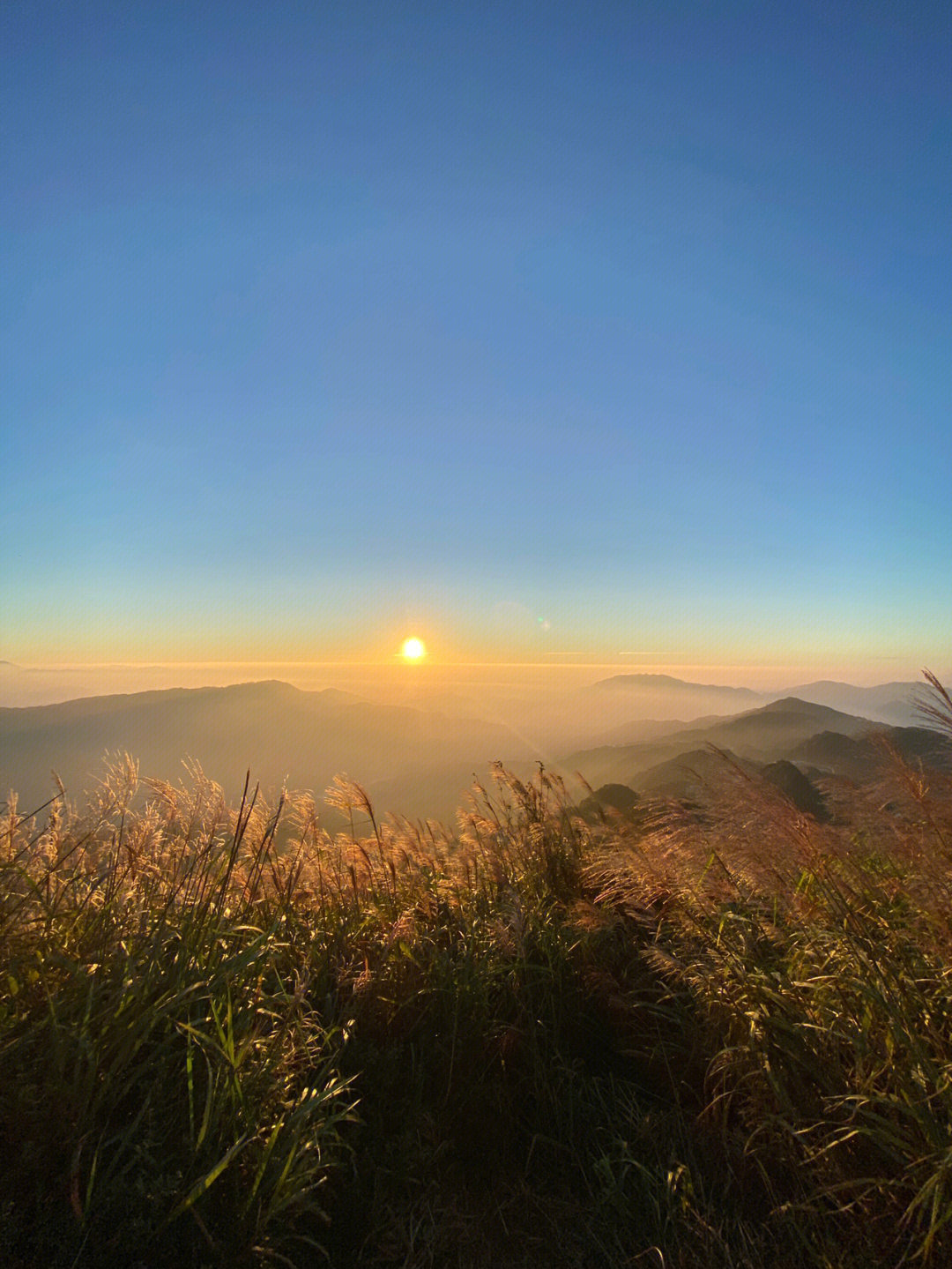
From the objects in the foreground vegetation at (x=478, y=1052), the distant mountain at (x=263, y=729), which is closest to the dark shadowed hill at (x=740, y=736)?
the foreground vegetation at (x=478, y=1052)

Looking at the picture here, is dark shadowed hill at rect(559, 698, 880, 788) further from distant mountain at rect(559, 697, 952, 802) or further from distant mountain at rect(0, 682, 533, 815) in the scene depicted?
distant mountain at rect(0, 682, 533, 815)

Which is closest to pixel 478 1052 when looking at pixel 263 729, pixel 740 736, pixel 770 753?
pixel 770 753

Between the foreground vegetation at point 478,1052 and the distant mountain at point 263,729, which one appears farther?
the distant mountain at point 263,729

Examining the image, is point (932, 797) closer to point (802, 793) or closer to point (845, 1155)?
point (845, 1155)

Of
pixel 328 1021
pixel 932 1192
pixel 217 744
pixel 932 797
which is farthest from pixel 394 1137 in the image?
pixel 217 744

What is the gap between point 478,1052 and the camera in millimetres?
3188

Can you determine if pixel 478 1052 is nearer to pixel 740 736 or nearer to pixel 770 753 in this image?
pixel 770 753

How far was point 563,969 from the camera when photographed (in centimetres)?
364

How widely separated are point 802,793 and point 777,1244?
16049 millimetres

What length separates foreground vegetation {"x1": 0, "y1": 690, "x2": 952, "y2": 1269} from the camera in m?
2.10

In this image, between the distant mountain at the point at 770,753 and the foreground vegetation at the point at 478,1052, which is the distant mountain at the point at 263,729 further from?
the foreground vegetation at the point at 478,1052

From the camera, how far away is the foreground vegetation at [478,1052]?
6.89 feet

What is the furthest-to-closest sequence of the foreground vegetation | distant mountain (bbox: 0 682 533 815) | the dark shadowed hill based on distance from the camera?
distant mountain (bbox: 0 682 533 815) → the dark shadowed hill → the foreground vegetation

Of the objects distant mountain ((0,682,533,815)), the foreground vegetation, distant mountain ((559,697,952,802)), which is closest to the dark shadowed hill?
distant mountain ((559,697,952,802))
